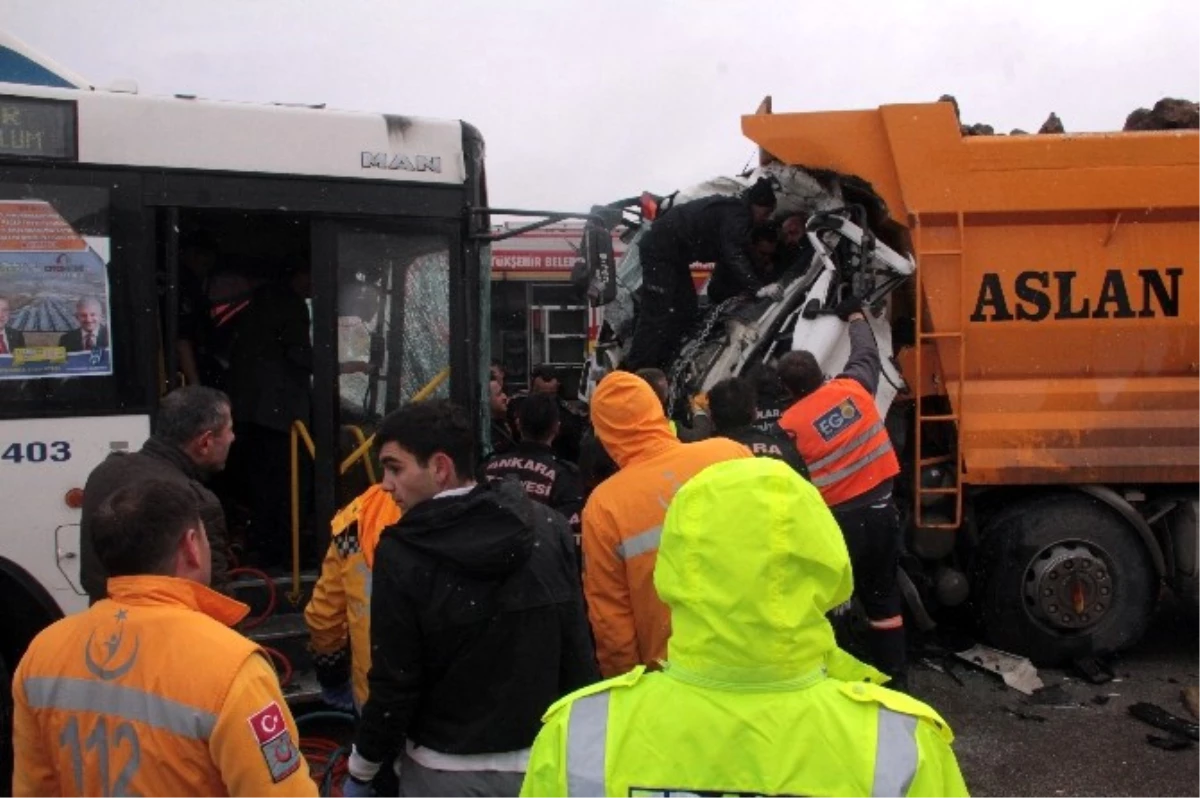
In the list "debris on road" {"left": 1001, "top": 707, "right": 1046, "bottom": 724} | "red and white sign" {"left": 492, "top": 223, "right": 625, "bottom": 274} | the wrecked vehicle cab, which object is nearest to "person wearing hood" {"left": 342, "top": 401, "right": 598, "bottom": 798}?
"debris on road" {"left": 1001, "top": 707, "right": 1046, "bottom": 724}

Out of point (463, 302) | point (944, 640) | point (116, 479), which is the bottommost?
point (944, 640)

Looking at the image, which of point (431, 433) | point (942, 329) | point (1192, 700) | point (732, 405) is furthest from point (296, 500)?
point (1192, 700)

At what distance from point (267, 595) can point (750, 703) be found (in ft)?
11.8

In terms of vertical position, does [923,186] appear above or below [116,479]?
above

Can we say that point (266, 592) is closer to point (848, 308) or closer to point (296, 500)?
point (296, 500)

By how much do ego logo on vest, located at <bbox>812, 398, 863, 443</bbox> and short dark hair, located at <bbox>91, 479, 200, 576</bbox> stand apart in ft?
11.6

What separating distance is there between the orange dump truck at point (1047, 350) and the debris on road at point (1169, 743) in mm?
952

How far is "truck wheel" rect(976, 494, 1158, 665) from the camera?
5.84 metres

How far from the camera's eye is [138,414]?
4301 mm

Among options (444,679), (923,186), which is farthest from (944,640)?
(444,679)

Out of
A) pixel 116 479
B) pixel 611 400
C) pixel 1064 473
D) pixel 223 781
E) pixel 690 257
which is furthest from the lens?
pixel 690 257

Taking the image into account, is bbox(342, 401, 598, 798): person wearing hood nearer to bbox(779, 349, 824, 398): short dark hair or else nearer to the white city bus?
the white city bus

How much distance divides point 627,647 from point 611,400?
0.80 metres

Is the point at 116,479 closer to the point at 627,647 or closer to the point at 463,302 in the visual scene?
the point at 627,647
